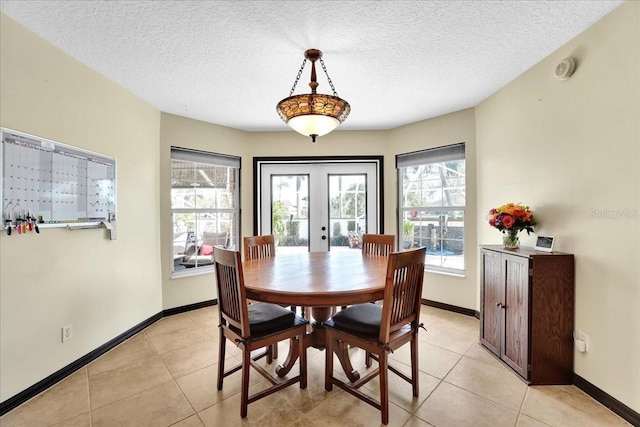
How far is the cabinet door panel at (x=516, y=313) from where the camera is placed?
201 cm

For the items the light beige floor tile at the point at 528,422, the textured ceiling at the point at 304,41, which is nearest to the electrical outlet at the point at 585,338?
the light beige floor tile at the point at 528,422

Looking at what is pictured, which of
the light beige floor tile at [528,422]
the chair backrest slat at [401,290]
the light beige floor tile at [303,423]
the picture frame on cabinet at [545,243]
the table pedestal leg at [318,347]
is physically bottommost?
the light beige floor tile at [528,422]

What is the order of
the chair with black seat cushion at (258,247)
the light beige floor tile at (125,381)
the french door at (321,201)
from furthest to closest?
the french door at (321,201) → the chair with black seat cushion at (258,247) → the light beige floor tile at (125,381)

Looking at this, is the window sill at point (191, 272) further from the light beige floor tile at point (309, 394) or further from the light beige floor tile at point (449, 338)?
the light beige floor tile at point (449, 338)

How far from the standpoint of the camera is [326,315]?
7.42ft

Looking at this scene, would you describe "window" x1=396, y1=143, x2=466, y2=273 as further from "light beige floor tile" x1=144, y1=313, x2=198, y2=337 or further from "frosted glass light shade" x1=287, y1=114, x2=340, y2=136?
"light beige floor tile" x1=144, y1=313, x2=198, y2=337

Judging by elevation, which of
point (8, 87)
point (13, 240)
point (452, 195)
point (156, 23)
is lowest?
point (13, 240)

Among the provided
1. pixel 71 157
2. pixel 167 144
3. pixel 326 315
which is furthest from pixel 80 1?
pixel 326 315

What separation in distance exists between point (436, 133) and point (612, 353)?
103 inches

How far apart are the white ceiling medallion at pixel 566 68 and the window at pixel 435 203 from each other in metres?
1.31

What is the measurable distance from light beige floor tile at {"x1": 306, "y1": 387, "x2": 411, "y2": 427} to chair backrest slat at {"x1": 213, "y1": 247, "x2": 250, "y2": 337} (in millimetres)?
666

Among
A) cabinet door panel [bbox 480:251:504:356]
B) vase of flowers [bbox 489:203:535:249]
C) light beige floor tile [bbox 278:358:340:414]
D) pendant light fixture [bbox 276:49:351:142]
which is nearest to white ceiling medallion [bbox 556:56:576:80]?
vase of flowers [bbox 489:203:535:249]

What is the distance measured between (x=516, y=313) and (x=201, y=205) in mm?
3485

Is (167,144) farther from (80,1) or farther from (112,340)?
(112,340)
